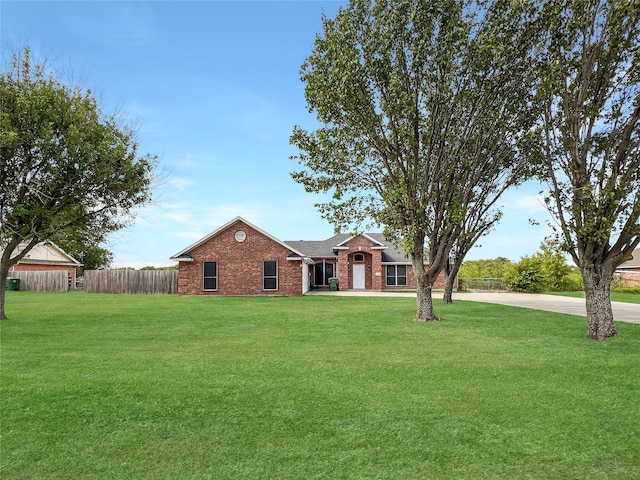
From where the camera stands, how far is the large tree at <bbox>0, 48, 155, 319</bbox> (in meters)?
13.2

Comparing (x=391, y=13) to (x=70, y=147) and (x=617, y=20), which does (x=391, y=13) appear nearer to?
(x=617, y=20)

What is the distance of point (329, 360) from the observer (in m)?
7.86

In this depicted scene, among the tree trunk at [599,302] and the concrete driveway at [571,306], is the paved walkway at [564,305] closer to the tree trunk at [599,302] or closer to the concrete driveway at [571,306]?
the concrete driveway at [571,306]

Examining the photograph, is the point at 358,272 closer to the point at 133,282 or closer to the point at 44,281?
the point at 133,282

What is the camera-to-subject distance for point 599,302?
10.4m

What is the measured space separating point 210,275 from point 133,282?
7008 millimetres

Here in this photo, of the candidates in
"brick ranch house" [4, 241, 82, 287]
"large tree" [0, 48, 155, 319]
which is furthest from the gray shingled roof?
"large tree" [0, 48, 155, 319]

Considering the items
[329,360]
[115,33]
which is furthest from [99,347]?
[115,33]

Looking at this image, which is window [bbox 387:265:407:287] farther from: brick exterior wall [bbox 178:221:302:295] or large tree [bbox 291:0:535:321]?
large tree [bbox 291:0:535:321]

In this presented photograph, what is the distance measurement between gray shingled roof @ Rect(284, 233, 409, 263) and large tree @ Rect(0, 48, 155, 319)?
71.7 feet

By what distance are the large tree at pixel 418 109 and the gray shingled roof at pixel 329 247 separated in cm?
2029

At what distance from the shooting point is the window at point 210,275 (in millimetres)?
28125

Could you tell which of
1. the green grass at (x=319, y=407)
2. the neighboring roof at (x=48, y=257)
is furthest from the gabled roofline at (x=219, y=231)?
the green grass at (x=319, y=407)

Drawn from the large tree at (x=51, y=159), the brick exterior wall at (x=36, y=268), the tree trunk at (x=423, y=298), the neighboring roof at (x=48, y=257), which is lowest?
the tree trunk at (x=423, y=298)
